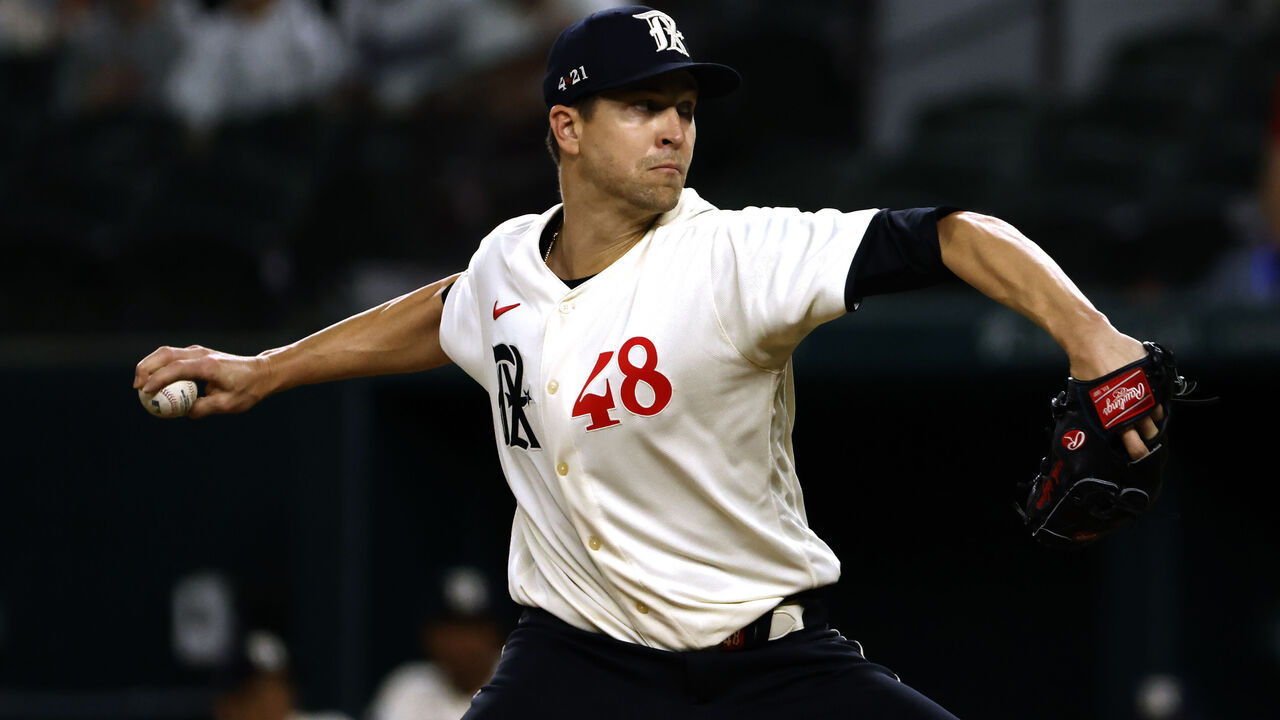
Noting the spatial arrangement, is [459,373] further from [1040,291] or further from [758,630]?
[1040,291]

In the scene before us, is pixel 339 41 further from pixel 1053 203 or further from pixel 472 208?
pixel 1053 203

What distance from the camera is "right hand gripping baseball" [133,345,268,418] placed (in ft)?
9.71

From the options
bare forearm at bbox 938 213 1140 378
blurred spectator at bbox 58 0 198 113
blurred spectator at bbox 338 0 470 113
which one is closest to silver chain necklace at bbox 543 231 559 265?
bare forearm at bbox 938 213 1140 378

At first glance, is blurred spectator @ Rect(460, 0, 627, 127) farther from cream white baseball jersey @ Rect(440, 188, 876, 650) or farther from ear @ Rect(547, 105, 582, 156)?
cream white baseball jersey @ Rect(440, 188, 876, 650)

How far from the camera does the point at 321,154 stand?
7.00 m

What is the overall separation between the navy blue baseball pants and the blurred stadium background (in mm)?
2769

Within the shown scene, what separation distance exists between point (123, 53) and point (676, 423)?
5814mm

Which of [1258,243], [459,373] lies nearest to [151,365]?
[459,373]

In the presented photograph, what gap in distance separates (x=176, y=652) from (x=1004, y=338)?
3.26m

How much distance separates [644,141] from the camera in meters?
2.83

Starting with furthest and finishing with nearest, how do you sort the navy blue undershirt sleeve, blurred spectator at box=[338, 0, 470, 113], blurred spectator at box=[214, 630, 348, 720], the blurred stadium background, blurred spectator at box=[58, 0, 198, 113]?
blurred spectator at box=[58, 0, 198, 113], blurred spectator at box=[338, 0, 470, 113], the blurred stadium background, blurred spectator at box=[214, 630, 348, 720], the navy blue undershirt sleeve

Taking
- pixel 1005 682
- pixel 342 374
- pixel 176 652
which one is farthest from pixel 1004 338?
pixel 176 652

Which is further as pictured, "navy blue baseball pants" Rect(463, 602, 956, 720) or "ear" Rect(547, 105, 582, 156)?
"ear" Rect(547, 105, 582, 156)

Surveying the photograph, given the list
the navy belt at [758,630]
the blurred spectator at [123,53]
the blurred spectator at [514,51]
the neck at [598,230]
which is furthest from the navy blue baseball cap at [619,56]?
the blurred spectator at [123,53]
